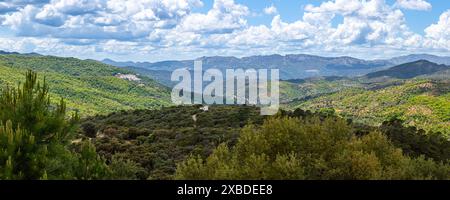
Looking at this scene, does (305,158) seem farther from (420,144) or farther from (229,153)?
(420,144)

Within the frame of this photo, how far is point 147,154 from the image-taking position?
5234 centimetres

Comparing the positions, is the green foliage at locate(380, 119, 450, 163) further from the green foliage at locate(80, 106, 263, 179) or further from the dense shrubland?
the dense shrubland

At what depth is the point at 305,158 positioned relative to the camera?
28562 mm

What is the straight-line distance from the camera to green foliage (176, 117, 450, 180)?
2462cm

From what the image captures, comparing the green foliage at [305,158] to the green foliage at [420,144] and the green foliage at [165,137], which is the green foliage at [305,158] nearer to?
the green foliage at [165,137]

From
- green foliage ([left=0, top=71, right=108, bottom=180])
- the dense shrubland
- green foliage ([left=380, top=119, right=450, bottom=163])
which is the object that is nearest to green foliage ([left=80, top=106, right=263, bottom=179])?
the dense shrubland

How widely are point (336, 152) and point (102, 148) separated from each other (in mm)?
33578

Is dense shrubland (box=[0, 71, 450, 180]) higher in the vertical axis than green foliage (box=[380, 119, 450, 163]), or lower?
higher

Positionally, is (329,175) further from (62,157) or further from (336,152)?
(62,157)

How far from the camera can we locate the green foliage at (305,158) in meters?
24.6

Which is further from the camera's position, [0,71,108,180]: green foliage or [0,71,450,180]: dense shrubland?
[0,71,450,180]: dense shrubland

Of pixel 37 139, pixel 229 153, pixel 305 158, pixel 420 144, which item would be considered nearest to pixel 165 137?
pixel 420 144

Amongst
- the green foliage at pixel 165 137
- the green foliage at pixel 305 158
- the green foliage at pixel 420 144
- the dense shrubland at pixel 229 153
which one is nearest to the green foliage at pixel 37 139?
the dense shrubland at pixel 229 153
